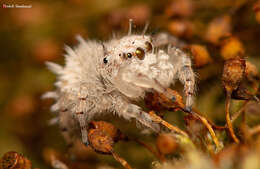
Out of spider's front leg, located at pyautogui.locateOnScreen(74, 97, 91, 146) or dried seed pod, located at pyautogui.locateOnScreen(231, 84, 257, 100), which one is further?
spider's front leg, located at pyautogui.locateOnScreen(74, 97, 91, 146)

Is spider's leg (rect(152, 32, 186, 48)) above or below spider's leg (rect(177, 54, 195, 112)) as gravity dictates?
above

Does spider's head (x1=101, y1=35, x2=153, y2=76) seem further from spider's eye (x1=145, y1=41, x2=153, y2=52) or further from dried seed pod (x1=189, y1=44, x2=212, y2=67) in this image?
dried seed pod (x1=189, y1=44, x2=212, y2=67)

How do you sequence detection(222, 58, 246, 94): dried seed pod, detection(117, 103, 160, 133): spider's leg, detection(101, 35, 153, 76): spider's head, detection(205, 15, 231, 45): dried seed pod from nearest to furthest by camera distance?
detection(222, 58, 246, 94): dried seed pod, detection(117, 103, 160, 133): spider's leg, detection(101, 35, 153, 76): spider's head, detection(205, 15, 231, 45): dried seed pod

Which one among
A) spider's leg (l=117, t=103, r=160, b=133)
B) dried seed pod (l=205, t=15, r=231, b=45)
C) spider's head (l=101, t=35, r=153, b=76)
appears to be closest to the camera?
spider's leg (l=117, t=103, r=160, b=133)

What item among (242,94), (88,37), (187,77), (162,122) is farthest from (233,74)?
(88,37)

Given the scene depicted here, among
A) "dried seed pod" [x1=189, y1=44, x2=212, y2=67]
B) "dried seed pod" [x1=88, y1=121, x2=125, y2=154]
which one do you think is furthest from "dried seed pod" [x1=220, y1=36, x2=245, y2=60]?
"dried seed pod" [x1=88, y1=121, x2=125, y2=154]

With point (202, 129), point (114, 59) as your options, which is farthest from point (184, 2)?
point (202, 129)

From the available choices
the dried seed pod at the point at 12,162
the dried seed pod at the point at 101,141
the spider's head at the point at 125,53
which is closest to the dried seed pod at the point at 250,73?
the spider's head at the point at 125,53
